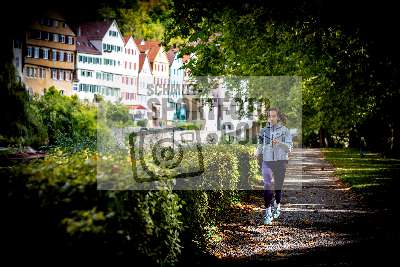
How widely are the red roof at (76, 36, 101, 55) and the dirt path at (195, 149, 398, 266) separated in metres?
46.3

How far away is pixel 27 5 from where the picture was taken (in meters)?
9.12

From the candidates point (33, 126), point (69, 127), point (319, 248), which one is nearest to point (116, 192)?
point (319, 248)

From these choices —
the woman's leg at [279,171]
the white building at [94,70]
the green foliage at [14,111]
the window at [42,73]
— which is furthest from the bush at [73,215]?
the window at [42,73]

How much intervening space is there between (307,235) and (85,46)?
176 ft

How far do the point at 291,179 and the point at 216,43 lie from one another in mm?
8340

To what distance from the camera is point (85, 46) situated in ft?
198

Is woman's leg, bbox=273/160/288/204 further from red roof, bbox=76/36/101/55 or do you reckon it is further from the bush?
red roof, bbox=76/36/101/55

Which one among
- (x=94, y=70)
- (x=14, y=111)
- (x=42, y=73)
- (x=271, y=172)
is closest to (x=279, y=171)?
(x=271, y=172)

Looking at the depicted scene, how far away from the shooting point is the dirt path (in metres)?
8.02

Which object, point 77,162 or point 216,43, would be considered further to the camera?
point 216,43

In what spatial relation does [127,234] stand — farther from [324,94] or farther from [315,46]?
[324,94]

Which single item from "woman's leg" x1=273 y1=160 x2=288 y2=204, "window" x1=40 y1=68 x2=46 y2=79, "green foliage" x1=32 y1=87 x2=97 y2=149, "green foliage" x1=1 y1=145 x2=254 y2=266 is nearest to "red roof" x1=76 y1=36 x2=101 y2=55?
"window" x1=40 y1=68 x2=46 y2=79

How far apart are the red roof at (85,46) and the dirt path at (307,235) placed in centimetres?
→ 4629

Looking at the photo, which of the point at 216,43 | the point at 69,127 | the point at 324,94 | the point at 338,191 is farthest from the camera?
the point at 69,127
